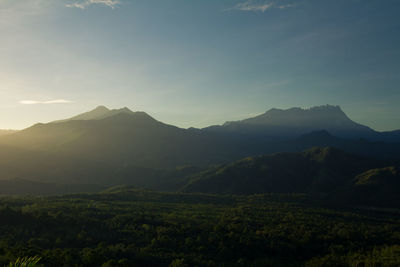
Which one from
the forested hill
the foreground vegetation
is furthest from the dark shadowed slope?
the foreground vegetation

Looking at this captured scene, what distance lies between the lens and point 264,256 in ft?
105

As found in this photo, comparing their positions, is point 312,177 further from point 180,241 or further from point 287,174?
point 180,241

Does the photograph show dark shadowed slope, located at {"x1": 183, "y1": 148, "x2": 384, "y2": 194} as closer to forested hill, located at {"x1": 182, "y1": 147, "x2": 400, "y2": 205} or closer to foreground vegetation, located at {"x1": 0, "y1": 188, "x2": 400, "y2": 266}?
forested hill, located at {"x1": 182, "y1": 147, "x2": 400, "y2": 205}

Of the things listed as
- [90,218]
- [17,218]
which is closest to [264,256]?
[90,218]

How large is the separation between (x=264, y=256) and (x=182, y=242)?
391 inches

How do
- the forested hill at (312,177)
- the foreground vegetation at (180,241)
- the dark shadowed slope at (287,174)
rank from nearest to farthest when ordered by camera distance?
the foreground vegetation at (180,241) → the forested hill at (312,177) → the dark shadowed slope at (287,174)

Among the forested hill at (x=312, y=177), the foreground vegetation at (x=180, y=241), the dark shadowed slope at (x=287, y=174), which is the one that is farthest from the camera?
the dark shadowed slope at (x=287, y=174)

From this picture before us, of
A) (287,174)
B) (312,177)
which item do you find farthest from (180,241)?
(312,177)

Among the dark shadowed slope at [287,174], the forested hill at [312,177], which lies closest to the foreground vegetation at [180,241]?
the forested hill at [312,177]

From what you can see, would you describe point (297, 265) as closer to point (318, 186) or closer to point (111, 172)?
point (318, 186)

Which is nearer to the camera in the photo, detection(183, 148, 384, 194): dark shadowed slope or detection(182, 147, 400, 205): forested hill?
detection(182, 147, 400, 205): forested hill

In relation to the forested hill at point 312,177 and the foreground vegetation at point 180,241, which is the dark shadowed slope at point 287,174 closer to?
the forested hill at point 312,177

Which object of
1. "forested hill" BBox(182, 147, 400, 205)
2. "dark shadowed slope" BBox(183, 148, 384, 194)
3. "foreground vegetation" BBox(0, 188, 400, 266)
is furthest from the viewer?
"dark shadowed slope" BBox(183, 148, 384, 194)

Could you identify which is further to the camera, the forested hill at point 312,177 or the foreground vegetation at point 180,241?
the forested hill at point 312,177
